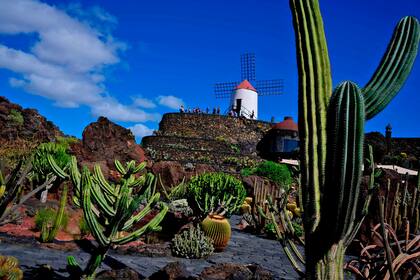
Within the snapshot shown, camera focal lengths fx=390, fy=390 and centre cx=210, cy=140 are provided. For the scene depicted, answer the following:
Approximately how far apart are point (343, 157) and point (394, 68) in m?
0.87

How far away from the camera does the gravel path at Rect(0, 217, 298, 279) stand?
18.6 ft

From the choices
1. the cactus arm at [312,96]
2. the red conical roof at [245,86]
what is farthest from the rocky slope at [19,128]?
the red conical roof at [245,86]

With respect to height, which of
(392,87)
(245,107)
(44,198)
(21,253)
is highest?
(245,107)

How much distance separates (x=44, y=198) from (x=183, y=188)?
632cm

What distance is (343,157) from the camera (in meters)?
2.29

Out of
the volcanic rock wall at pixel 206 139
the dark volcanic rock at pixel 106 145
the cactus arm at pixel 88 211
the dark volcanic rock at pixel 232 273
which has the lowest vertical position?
the dark volcanic rock at pixel 232 273

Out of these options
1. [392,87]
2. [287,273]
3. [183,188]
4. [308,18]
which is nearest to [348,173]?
[392,87]

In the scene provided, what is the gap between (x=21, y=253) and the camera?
6.02 m

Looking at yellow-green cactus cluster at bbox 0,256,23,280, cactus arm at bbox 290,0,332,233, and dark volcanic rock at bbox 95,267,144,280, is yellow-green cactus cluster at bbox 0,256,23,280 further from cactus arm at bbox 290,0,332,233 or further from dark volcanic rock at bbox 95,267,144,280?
cactus arm at bbox 290,0,332,233

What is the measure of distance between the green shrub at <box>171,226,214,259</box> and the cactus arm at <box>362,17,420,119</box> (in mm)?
5172

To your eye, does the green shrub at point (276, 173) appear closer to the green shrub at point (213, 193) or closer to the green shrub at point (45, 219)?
the green shrub at point (213, 193)

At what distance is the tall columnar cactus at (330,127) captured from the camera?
7.54 feet

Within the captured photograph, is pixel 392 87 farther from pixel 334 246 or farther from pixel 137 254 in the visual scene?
pixel 137 254

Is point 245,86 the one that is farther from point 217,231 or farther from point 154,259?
point 154,259
